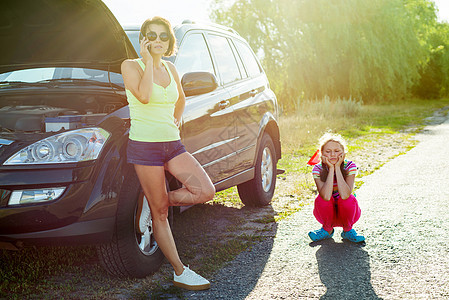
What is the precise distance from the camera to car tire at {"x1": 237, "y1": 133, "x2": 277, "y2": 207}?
594 cm

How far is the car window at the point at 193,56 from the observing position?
451 centimetres

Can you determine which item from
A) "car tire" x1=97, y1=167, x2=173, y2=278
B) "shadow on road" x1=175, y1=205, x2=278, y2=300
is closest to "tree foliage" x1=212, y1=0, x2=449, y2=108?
"shadow on road" x1=175, y1=205, x2=278, y2=300

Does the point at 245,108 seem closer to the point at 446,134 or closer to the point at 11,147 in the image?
the point at 11,147

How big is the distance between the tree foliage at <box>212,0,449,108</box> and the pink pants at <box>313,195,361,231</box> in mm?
17966

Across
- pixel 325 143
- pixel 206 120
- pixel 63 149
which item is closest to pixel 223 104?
pixel 206 120

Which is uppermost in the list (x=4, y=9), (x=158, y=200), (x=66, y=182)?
(x=4, y=9)

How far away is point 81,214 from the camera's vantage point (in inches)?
127

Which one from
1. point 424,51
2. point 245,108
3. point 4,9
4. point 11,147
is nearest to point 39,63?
point 4,9

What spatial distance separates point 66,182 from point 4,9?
165 centimetres

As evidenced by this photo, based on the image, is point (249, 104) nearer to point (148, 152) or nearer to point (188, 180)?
point (188, 180)

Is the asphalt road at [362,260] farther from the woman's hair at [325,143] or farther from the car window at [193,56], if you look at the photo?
the car window at [193,56]

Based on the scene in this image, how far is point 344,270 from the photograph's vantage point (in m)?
3.83

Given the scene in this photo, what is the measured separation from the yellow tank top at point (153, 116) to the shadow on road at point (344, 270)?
1.54 metres

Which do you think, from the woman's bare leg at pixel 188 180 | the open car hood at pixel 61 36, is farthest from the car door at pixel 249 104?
the woman's bare leg at pixel 188 180
